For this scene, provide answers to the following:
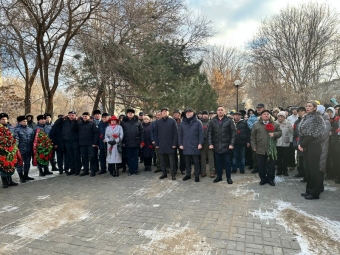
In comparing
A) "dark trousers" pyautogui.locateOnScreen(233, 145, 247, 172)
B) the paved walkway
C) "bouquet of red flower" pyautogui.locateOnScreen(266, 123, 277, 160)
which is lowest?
the paved walkway

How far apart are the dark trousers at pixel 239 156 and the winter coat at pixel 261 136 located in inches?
56.6

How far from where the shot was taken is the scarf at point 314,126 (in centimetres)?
512

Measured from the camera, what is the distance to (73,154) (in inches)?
325

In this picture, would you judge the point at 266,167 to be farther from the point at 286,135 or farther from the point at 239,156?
the point at 239,156

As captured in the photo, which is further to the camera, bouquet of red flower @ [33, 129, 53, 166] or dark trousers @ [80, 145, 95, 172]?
dark trousers @ [80, 145, 95, 172]

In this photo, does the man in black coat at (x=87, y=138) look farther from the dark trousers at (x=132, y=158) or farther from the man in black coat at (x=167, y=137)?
the man in black coat at (x=167, y=137)

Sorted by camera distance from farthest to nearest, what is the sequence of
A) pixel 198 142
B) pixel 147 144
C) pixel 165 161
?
pixel 147 144 < pixel 165 161 < pixel 198 142

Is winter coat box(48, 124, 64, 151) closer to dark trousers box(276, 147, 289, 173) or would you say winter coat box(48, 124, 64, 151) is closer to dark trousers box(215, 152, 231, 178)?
dark trousers box(215, 152, 231, 178)

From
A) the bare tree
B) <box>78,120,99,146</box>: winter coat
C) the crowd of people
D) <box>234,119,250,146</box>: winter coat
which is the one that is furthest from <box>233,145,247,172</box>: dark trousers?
the bare tree

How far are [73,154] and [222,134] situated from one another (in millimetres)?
4834

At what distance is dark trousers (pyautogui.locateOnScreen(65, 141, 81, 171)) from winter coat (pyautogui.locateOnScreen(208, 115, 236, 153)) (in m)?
4.25

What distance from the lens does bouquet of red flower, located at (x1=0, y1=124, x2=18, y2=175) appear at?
21.5 ft

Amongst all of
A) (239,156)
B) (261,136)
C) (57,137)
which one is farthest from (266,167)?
(57,137)

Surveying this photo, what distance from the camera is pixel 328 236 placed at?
3.68 m
